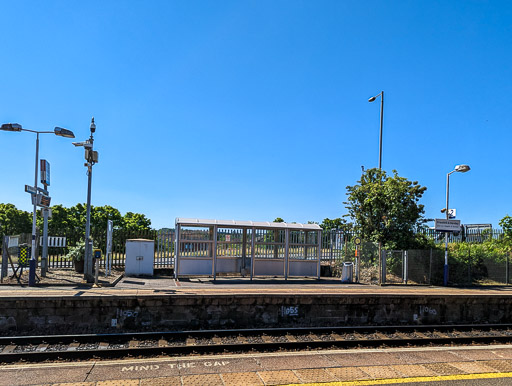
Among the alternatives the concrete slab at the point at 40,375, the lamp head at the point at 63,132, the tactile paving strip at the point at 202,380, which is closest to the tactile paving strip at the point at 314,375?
the tactile paving strip at the point at 202,380

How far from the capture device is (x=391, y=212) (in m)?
23.2

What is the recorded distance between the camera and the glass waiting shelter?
61.6 ft

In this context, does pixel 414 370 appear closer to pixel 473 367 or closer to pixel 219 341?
pixel 473 367

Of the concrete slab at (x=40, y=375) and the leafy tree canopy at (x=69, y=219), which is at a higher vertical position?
the leafy tree canopy at (x=69, y=219)

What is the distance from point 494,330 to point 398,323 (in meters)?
2.97

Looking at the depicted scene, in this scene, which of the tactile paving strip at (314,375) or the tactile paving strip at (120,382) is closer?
the tactile paving strip at (120,382)

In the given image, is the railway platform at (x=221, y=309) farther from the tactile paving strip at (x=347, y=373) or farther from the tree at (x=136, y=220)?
the tree at (x=136, y=220)

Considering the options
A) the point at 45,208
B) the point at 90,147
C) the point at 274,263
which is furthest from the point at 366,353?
the point at 45,208

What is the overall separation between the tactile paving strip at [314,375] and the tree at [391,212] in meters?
16.1

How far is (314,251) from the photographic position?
2073 cm

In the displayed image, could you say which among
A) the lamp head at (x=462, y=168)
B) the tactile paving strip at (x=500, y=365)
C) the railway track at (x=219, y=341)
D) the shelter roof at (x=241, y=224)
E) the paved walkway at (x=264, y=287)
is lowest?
the railway track at (x=219, y=341)

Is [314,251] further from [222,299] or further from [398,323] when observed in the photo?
[222,299]

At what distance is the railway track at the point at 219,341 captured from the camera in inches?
367

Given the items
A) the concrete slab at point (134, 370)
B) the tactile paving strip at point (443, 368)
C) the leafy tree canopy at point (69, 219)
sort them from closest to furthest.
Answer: the concrete slab at point (134, 370), the tactile paving strip at point (443, 368), the leafy tree canopy at point (69, 219)
